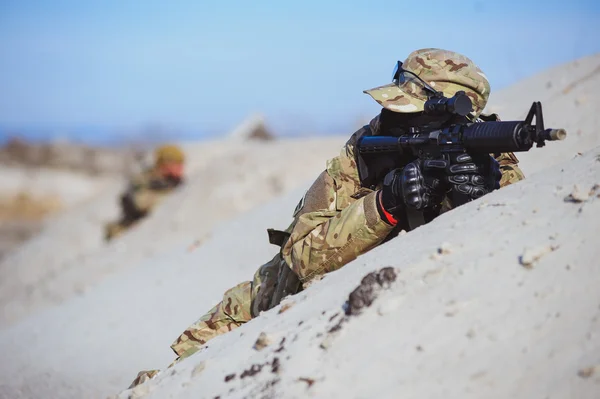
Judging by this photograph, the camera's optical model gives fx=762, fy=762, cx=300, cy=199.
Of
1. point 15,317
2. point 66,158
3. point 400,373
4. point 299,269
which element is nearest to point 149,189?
point 15,317

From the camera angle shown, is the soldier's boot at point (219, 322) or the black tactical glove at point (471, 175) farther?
the soldier's boot at point (219, 322)

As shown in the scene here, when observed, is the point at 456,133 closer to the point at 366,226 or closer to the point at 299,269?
the point at 366,226

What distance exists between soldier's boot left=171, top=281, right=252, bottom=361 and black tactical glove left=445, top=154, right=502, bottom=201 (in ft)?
4.88

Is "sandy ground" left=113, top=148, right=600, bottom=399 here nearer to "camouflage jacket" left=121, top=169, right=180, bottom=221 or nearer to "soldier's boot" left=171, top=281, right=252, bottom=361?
"soldier's boot" left=171, top=281, right=252, bottom=361

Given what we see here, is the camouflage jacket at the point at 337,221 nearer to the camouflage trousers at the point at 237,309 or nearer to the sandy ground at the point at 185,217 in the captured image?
the camouflage trousers at the point at 237,309

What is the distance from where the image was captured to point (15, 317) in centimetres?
1227

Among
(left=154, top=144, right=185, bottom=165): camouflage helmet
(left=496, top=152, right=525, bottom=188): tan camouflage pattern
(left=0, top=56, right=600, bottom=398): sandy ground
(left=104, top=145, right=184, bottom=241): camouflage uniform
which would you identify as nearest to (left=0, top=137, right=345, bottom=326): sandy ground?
(left=154, top=144, right=185, bottom=165): camouflage helmet

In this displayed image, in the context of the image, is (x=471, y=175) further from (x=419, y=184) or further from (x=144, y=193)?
(x=144, y=193)

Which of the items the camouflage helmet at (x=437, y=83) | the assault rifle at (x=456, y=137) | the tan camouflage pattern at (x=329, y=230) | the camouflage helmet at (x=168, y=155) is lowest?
the tan camouflage pattern at (x=329, y=230)

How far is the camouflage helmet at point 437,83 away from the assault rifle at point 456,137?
0.11 meters

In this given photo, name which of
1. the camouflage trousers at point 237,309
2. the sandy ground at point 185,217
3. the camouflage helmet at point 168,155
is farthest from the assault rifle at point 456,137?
the camouflage helmet at point 168,155

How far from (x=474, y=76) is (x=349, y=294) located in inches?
53.5

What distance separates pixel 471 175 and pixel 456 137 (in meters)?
0.20

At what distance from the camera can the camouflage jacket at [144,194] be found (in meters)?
15.3
